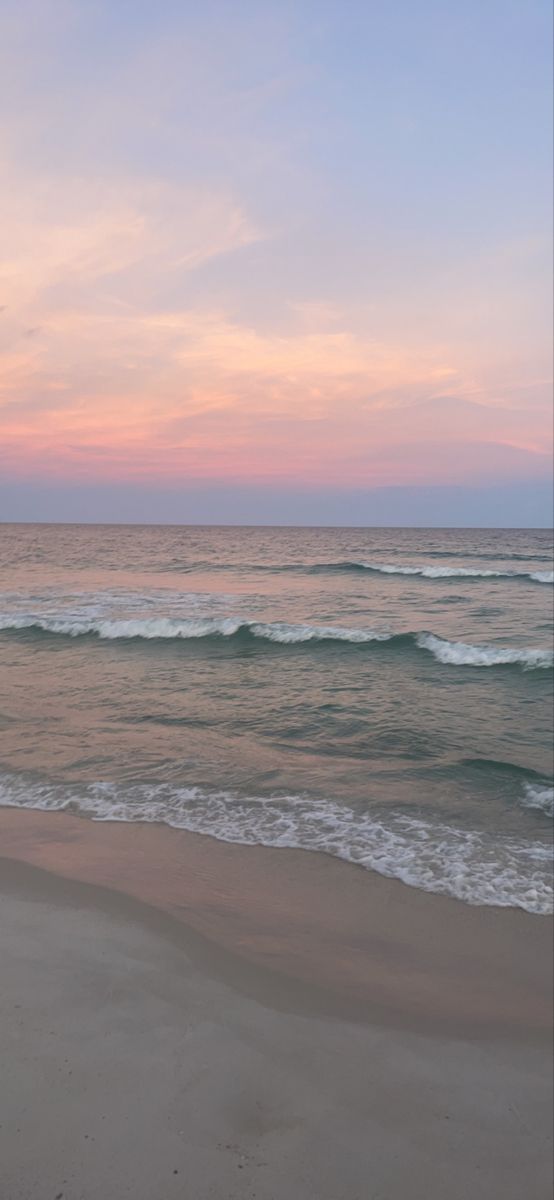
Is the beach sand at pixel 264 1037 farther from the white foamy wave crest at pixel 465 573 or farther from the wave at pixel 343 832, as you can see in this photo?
the white foamy wave crest at pixel 465 573

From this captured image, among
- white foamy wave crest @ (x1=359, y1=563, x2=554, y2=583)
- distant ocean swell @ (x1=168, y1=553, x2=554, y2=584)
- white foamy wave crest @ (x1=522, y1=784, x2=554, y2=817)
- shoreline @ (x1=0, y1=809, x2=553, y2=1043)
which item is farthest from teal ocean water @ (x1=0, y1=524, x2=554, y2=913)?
distant ocean swell @ (x1=168, y1=553, x2=554, y2=584)

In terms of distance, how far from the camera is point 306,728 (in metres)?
11.0

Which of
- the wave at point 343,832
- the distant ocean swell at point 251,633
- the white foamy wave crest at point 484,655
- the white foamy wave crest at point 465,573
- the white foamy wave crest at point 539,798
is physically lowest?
the white foamy wave crest at point 539,798

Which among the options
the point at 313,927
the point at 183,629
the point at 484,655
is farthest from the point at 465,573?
the point at 313,927

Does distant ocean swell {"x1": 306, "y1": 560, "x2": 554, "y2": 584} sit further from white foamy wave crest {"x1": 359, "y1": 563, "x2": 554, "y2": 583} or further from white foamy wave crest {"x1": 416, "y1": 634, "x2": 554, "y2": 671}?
white foamy wave crest {"x1": 416, "y1": 634, "x2": 554, "y2": 671}

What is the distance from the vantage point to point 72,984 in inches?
171

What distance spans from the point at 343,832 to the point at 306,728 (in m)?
3.94

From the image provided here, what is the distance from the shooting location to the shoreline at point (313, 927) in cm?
442

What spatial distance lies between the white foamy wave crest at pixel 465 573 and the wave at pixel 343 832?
33.9m

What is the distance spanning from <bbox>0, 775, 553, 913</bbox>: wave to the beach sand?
347 mm

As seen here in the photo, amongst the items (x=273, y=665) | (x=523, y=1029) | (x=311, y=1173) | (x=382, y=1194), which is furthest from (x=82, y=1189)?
(x=273, y=665)

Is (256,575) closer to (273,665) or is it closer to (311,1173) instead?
(273,665)

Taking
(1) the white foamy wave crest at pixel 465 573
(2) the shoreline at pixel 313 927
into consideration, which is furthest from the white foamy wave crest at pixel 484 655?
(1) the white foamy wave crest at pixel 465 573

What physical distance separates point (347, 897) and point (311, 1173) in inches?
109
